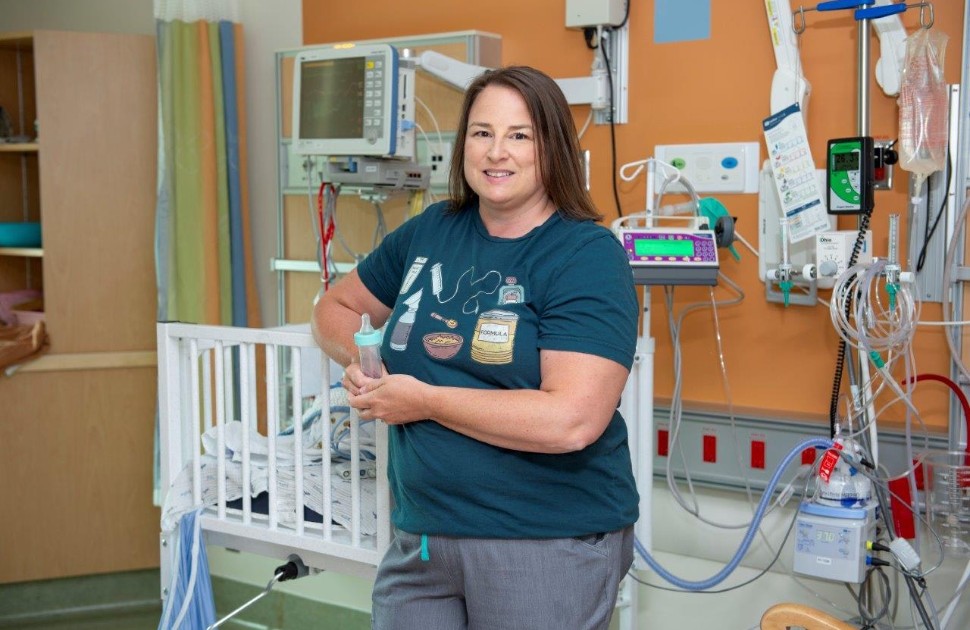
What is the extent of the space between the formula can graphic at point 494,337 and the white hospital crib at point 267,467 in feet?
1.93

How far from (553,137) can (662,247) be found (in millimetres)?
901

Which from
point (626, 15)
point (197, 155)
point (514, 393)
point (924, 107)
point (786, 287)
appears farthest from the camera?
point (197, 155)

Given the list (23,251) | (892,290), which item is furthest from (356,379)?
(23,251)

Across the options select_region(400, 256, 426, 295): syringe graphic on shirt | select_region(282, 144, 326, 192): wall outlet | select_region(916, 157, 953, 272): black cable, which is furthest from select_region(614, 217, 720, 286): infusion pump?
select_region(282, 144, 326, 192): wall outlet

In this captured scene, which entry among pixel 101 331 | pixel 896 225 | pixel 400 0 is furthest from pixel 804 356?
pixel 101 331

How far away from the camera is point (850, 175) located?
240 centimetres

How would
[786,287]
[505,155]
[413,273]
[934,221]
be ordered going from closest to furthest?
[505,155] < [413,273] < [934,221] < [786,287]

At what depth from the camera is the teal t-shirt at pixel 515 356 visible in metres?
1.57

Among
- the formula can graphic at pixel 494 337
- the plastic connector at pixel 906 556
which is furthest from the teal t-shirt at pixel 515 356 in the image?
the plastic connector at pixel 906 556

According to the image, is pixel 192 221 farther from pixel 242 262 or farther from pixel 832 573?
pixel 832 573

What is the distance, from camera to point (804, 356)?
275cm

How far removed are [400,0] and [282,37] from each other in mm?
563

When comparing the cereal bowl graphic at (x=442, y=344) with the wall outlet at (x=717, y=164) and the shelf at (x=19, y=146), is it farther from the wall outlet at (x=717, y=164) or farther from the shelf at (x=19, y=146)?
the shelf at (x=19, y=146)

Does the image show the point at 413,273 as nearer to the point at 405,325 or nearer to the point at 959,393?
the point at 405,325
